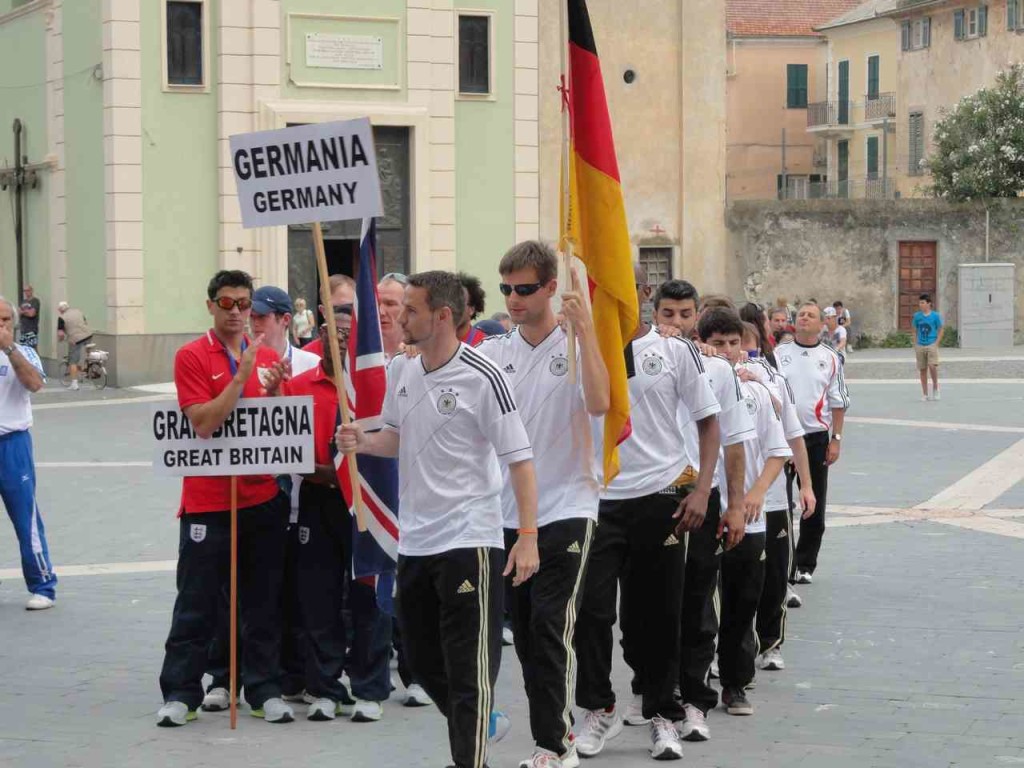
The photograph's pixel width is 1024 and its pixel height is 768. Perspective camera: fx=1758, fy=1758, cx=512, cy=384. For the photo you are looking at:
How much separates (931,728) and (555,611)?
1.88 metres

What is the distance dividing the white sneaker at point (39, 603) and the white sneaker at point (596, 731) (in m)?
4.29

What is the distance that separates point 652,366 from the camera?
7.07 metres

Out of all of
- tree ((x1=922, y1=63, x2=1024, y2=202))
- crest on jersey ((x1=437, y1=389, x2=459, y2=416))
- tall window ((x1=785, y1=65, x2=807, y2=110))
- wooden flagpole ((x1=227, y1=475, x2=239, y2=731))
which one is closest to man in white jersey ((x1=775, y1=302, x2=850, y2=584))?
wooden flagpole ((x1=227, y1=475, x2=239, y2=731))

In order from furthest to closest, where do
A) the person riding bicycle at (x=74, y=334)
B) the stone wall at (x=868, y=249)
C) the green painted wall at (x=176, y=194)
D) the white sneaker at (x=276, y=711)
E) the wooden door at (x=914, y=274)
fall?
1. the wooden door at (x=914, y=274)
2. the stone wall at (x=868, y=249)
3. the green painted wall at (x=176, y=194)
4. the person riding bicycle at (x=74, y=334)
5. the white sneaker at (x=276, y=711)

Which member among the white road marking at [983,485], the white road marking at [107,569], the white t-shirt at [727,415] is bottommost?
the white road marking at [983,485]

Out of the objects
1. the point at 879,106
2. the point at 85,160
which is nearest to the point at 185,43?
the point at 85,160

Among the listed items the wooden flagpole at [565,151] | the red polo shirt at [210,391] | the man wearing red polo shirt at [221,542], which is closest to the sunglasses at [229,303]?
the man wearing red polo shirt at [221,542]

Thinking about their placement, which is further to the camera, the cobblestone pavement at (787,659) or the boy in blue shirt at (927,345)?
the boy in blue shirt at (927,345)

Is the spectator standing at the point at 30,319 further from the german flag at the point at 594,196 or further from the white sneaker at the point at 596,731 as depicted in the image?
the white sneaker at the point at 596,731

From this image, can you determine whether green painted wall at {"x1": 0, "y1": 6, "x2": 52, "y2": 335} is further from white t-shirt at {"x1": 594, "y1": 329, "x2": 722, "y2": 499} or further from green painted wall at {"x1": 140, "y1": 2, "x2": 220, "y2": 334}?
white t-shirt at {"x1": 594, "y1": 329, "x2": 722, "y2": 499}

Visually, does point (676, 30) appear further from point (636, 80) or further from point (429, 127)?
point (429, 127)

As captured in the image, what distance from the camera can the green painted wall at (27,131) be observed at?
34.1m

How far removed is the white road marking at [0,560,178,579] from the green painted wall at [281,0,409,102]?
20.2 metres

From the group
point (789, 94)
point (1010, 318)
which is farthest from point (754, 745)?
point (789, 94)
